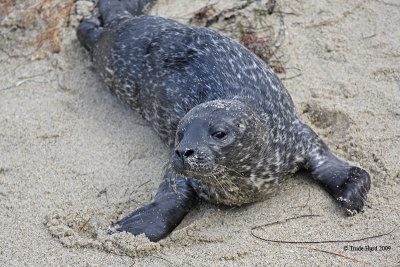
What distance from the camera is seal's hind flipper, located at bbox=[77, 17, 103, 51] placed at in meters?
6.00

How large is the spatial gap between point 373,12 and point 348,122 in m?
1.70

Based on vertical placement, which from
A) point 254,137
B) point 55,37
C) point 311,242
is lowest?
point 55,37

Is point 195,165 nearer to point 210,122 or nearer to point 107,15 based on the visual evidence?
point 210,122

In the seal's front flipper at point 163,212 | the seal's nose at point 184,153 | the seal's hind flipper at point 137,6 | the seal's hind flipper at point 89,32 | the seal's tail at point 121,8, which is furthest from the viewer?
the seal's hind flipper at point 137,6

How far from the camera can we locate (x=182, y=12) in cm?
631

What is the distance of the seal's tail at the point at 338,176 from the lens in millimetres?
4166

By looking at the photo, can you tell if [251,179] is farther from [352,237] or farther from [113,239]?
[113,239]

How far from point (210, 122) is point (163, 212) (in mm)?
880

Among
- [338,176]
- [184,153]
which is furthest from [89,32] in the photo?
[338,176]

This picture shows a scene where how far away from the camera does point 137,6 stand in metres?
6.34

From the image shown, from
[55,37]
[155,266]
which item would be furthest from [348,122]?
[55,37]

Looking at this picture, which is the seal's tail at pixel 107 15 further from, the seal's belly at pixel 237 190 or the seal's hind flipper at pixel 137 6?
the seal's belly at pixel 237 190

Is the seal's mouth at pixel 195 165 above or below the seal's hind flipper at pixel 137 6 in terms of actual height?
above

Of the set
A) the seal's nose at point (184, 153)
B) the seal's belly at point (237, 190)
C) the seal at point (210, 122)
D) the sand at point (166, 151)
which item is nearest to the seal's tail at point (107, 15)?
the sand at point (166, 151)
